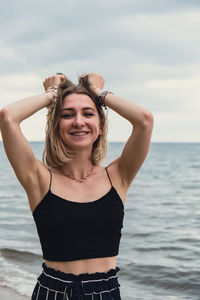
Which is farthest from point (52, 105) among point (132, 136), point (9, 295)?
point (9, 295)

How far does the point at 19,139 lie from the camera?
2885 millimetres

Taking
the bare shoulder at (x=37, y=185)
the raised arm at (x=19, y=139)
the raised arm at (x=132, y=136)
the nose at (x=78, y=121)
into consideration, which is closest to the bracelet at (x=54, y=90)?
the raised arm at (x=19, y=139)

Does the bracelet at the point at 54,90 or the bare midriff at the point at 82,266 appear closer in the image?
the bare midriff at the point at 82,266

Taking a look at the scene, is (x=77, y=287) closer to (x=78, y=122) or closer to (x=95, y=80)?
(x=78, y=122)

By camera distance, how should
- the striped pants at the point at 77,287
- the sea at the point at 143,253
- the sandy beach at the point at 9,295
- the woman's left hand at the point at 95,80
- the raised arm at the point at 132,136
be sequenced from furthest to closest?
the sea at the point at 143,253 < the sandy beach at the point at 9,295 < the woman's left hand at the point at 95,80 < the raised arm at the point at 132,136 < the striped pants at the point at 77,287

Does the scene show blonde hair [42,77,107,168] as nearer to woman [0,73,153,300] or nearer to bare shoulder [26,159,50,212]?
woman [0,73,153,300]

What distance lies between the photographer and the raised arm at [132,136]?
120 inches

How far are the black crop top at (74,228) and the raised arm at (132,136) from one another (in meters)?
0.33

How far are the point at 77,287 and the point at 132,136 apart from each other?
988 millimetres

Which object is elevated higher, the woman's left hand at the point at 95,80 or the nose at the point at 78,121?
the woman's left hand at the point at 95,80

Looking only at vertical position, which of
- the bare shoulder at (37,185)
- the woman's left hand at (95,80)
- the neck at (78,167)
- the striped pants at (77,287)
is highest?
the woman's left hand at (95,80)

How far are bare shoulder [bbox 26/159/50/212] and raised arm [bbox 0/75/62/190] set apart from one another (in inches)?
0.5

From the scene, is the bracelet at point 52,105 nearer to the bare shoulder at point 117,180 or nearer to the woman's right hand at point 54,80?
the woman's right hand at point 54,80

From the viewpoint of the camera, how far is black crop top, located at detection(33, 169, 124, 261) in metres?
2.82
